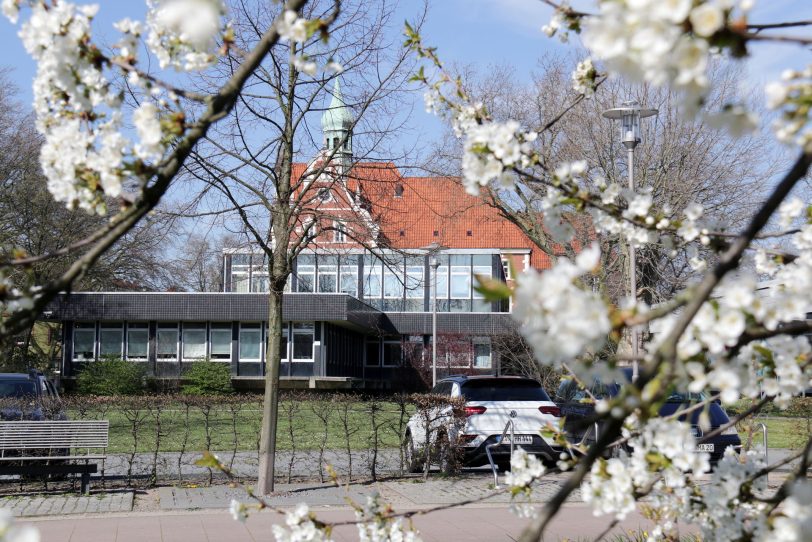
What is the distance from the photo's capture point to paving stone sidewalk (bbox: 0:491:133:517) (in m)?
11.0

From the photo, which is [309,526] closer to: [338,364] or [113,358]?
[113,358]

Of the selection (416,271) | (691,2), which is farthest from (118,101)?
(416,271)

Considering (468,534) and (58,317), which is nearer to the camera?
(468,534)

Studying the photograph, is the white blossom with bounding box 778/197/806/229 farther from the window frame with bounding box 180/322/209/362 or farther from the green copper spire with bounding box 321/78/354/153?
the window frame with bounding box 180/322/209/362

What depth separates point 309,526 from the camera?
3311mm

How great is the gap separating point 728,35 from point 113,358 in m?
41.0

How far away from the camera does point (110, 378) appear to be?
126 feet

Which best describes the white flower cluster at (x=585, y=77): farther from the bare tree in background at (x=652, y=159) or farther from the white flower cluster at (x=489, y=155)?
the bare tree in background at (x=652, y=159)

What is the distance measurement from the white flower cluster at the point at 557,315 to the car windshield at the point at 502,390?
13.2m

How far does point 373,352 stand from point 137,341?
1540cm

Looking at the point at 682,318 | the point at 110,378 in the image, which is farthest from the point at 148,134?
the point at 110,378

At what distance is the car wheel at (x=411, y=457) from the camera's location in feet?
47.2

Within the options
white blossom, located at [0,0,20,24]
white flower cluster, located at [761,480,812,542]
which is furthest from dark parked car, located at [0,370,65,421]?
white flower cluster, located at [761,480,812,542]

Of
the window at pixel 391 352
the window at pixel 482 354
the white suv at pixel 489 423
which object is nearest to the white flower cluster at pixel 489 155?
the white suv at pixel 489 423
